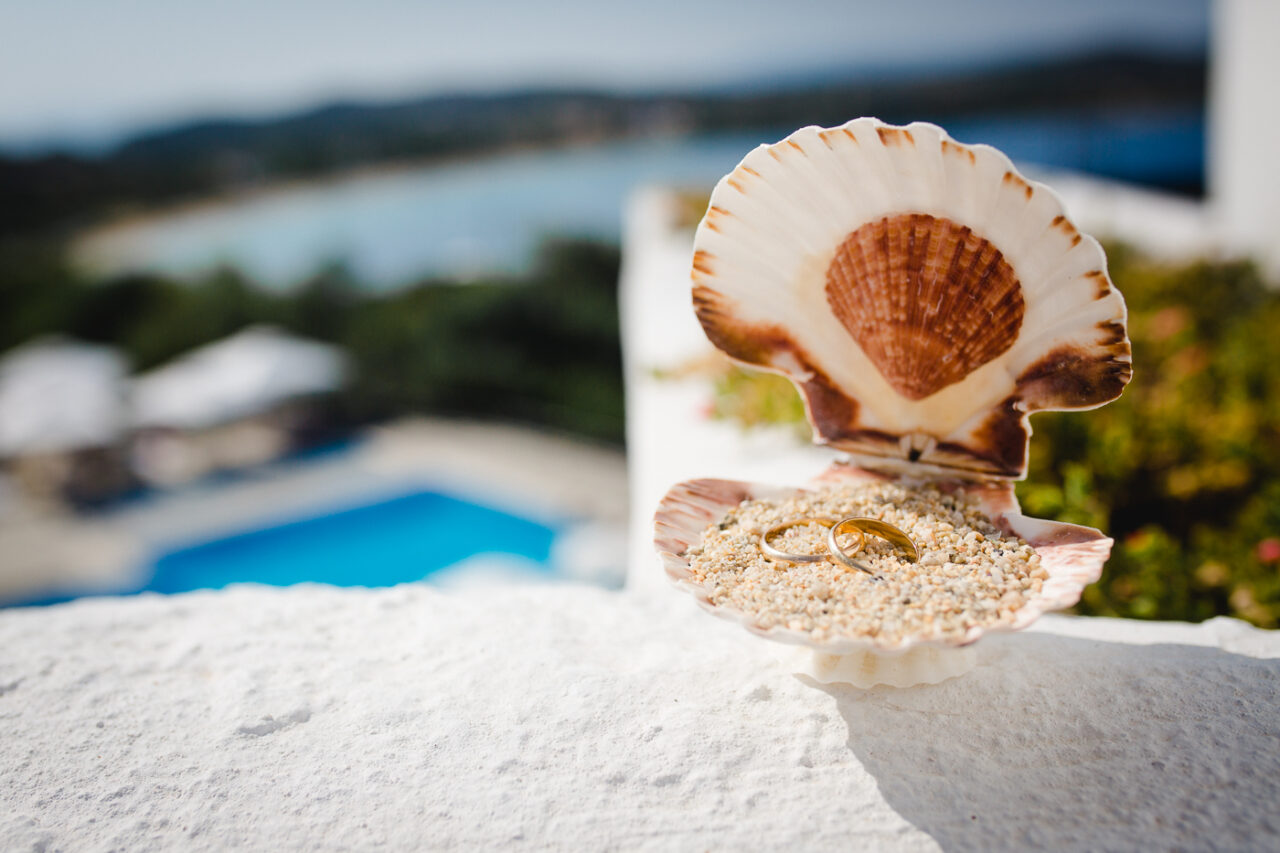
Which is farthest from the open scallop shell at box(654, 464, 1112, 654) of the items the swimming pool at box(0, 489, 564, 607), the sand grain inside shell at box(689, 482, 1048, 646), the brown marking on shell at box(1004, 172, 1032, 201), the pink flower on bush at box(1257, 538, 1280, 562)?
the swimming pool at box(0, 489, 564, 607)

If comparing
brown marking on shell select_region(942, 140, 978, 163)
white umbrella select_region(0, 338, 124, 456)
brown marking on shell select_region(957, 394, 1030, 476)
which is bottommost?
white umbrella select_region(0, 338, 124, 456)

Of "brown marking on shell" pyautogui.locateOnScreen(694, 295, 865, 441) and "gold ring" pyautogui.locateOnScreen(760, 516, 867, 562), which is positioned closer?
"gold ring" pyautogui.locateOnScreen(760, 516, 867, 562)

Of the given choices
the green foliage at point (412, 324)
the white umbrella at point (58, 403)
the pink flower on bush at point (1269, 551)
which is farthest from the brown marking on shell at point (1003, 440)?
the white umbrella at point (58, 403)

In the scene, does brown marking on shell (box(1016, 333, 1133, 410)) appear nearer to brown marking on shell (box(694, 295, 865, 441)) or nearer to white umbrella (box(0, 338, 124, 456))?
brown marking on shell (box(694, 295, 865, 441))

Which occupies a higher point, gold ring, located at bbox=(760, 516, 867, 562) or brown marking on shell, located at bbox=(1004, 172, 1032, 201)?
brown marking on shell, located at bbox=(1004, 172, 1032, 201)

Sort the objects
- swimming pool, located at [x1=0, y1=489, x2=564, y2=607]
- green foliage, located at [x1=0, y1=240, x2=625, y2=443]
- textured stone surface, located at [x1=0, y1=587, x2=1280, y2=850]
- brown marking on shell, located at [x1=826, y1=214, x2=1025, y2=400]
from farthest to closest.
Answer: green foliage, located at [x1=0, y1=240, x2=625, y2=443]
swimming pool, located at [x1=0, y1=489, x2=564, y2=607]
brown marking on shell, located at [x1=826, y1=214, x2=1025, y2=400]
textured stone surface, located at [x1=0, y1=587, x2=1280, y2=850]

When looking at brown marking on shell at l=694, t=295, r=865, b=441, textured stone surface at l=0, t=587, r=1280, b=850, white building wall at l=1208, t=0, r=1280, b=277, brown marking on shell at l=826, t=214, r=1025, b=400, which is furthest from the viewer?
white building wall at l=1208, t=0, r=1280, b=277

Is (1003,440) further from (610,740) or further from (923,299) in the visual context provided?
(610,740)

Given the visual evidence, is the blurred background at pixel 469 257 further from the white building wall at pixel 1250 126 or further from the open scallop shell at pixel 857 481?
the open scallop shell at pixel 857 481
